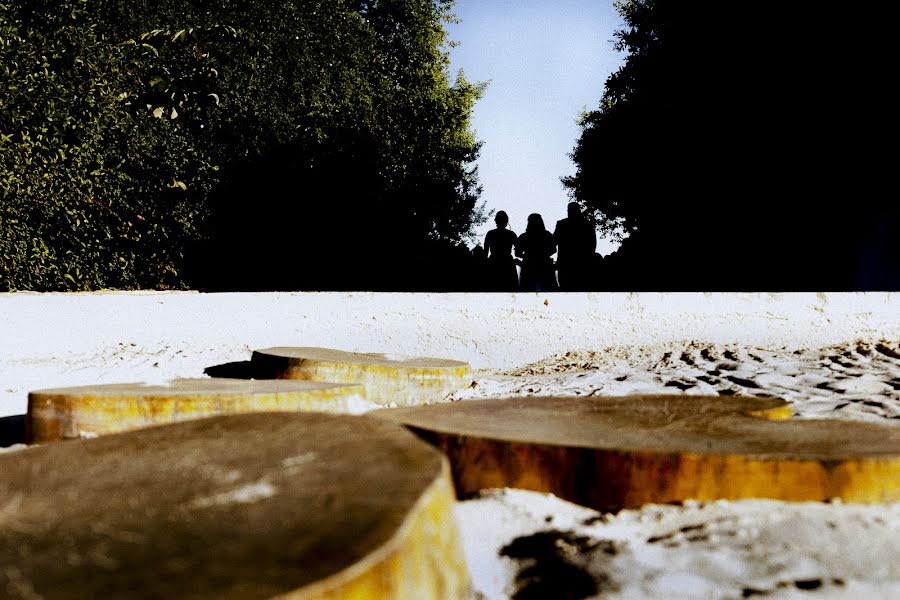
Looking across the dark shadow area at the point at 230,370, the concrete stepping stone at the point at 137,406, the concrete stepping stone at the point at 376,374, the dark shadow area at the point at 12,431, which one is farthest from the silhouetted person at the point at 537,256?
the concrete stepping stone at the point at 137,406

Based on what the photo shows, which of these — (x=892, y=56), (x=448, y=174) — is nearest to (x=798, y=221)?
(x=892, y=56)

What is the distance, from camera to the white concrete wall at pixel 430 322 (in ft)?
15.5

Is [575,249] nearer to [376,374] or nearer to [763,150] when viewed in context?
[763,150]

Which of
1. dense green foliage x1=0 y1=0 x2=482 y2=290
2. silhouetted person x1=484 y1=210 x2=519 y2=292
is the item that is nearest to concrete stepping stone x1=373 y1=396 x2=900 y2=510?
dense green foliage x1=0 y1=0 x2=482 y2=290

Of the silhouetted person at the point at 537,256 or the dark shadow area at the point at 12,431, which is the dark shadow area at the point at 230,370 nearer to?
the dark shadow area at the point at 12,431

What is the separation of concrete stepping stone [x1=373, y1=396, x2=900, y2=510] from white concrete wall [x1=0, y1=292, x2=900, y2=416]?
3229 millimetres

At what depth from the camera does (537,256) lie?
27.2 feet

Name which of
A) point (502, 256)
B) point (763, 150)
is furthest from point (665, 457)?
point (763, 150)

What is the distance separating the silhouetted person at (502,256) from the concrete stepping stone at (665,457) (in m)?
7.13

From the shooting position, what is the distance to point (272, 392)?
218 centimetres

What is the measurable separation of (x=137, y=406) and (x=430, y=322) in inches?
120

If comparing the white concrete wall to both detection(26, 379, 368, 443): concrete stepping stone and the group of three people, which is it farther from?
the group of three people

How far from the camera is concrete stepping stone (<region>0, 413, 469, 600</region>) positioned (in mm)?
699

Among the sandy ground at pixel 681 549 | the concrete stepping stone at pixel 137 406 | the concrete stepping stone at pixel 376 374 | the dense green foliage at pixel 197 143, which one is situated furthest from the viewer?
the dense green foliage at pixel 197 143
